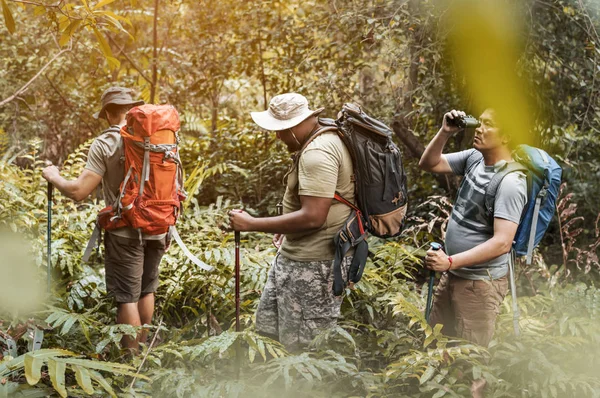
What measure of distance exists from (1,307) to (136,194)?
119 centimetres

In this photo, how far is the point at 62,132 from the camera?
9.29 meters

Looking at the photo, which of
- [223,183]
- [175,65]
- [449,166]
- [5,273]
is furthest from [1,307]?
[175,65]

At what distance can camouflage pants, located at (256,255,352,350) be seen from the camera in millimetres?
3461

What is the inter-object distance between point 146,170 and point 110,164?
284 millimetres

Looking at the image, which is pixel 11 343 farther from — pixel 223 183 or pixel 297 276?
pixel 223 183

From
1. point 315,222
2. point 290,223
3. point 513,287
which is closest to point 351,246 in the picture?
point 315,222

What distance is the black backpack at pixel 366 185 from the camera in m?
3.31

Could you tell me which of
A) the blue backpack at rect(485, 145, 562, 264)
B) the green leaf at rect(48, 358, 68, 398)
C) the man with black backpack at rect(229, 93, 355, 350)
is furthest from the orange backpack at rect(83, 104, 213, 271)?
the blue backpack at rect(485, 145, 562, 264)

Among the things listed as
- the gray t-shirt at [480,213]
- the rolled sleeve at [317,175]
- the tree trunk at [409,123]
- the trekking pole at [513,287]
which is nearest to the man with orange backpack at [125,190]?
the rolled sleeve at [317,175]

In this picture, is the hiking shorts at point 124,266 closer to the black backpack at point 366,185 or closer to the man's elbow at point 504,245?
the black backpack at point 366,185

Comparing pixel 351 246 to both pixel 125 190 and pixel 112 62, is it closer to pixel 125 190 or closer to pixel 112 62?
pixel 125 190

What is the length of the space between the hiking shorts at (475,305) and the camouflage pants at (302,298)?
68 centimetres

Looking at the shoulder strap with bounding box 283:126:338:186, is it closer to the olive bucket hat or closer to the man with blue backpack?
the man with blue backpack

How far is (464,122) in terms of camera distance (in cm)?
321
